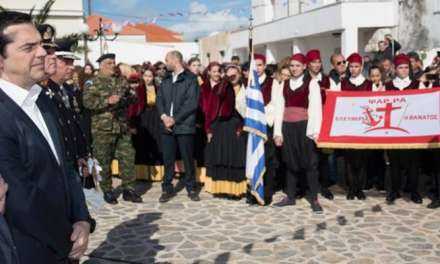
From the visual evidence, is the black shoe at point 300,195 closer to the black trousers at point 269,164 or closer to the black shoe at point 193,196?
the black trousers at point 269,164

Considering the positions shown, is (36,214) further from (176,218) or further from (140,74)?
(140,74)

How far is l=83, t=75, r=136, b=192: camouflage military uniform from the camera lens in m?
7.14

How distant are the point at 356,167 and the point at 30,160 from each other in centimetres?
572

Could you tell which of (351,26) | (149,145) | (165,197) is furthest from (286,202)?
(351,26)

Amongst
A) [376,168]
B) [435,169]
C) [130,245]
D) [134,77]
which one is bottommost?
[130,245]

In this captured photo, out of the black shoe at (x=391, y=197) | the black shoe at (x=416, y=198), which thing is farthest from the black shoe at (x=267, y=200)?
the black shoe at (x=416, y=198)

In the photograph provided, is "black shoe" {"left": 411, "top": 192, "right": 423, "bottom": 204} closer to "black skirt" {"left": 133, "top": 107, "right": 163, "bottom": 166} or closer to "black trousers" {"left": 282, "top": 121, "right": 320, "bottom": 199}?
"black trousers" {"left": 282, "top": 121, "right": 320, "bottom": 199}

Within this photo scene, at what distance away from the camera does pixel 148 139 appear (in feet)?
29.5

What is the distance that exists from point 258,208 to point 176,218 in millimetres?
1120

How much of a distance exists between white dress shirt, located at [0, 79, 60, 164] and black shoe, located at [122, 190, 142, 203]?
16.9 feet

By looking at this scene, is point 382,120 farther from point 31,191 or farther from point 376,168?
point 31,191

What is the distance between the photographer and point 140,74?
9273 mm

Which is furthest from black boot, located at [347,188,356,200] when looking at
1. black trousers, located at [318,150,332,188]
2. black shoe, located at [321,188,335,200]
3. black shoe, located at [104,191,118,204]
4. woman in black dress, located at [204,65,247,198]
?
black shoe, located at [104,191,118,204]

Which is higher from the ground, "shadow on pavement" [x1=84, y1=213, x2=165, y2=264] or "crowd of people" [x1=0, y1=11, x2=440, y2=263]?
"crowd of people" [x1=0, y1=11, x2=440, y2=263]
